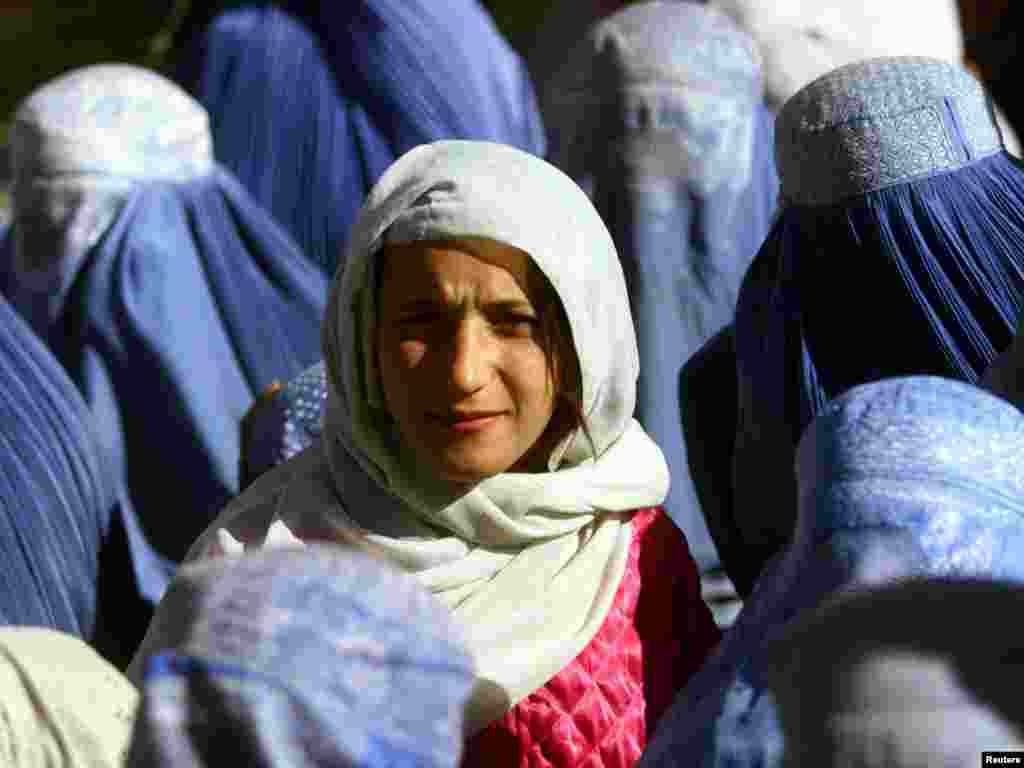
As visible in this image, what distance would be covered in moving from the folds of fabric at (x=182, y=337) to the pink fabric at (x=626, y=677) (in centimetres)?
163

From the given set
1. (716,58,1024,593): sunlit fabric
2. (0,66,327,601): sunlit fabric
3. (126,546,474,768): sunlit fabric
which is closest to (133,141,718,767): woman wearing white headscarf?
(716,58,1024,593): sunlit fabric

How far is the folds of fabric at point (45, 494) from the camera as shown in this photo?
388 cm

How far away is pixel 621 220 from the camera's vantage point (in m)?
4.95

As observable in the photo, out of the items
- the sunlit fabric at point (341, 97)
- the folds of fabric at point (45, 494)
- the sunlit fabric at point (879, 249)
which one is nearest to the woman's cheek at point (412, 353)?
the sunlit fabric at point (879, 249)

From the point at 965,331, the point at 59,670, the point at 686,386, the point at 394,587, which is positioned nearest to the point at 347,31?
the point at 686,386

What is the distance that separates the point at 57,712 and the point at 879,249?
1.43 metres

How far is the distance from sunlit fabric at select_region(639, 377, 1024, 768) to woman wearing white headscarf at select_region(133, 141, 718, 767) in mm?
644

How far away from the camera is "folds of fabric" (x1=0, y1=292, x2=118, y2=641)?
388cm

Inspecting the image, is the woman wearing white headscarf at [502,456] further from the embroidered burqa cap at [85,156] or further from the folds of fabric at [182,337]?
the embroidered burqa cap at [85,156]

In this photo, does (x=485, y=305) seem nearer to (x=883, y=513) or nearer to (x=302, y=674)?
(x=883, y=513)

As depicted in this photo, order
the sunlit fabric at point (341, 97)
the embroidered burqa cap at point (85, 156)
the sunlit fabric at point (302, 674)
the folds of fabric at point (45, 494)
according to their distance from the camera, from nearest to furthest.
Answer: the sunlit fabric at point (302, 674), the folds of fabric at point (45, 494), the embroidered burqa cap at point (85, 156), the sunlit fabric at point (341, 97)

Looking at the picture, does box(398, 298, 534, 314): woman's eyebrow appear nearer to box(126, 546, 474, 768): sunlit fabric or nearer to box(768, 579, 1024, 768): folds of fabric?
box(768, 579, 1024, 768): folds of fabric

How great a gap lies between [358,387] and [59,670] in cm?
76

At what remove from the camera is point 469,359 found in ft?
9.12
